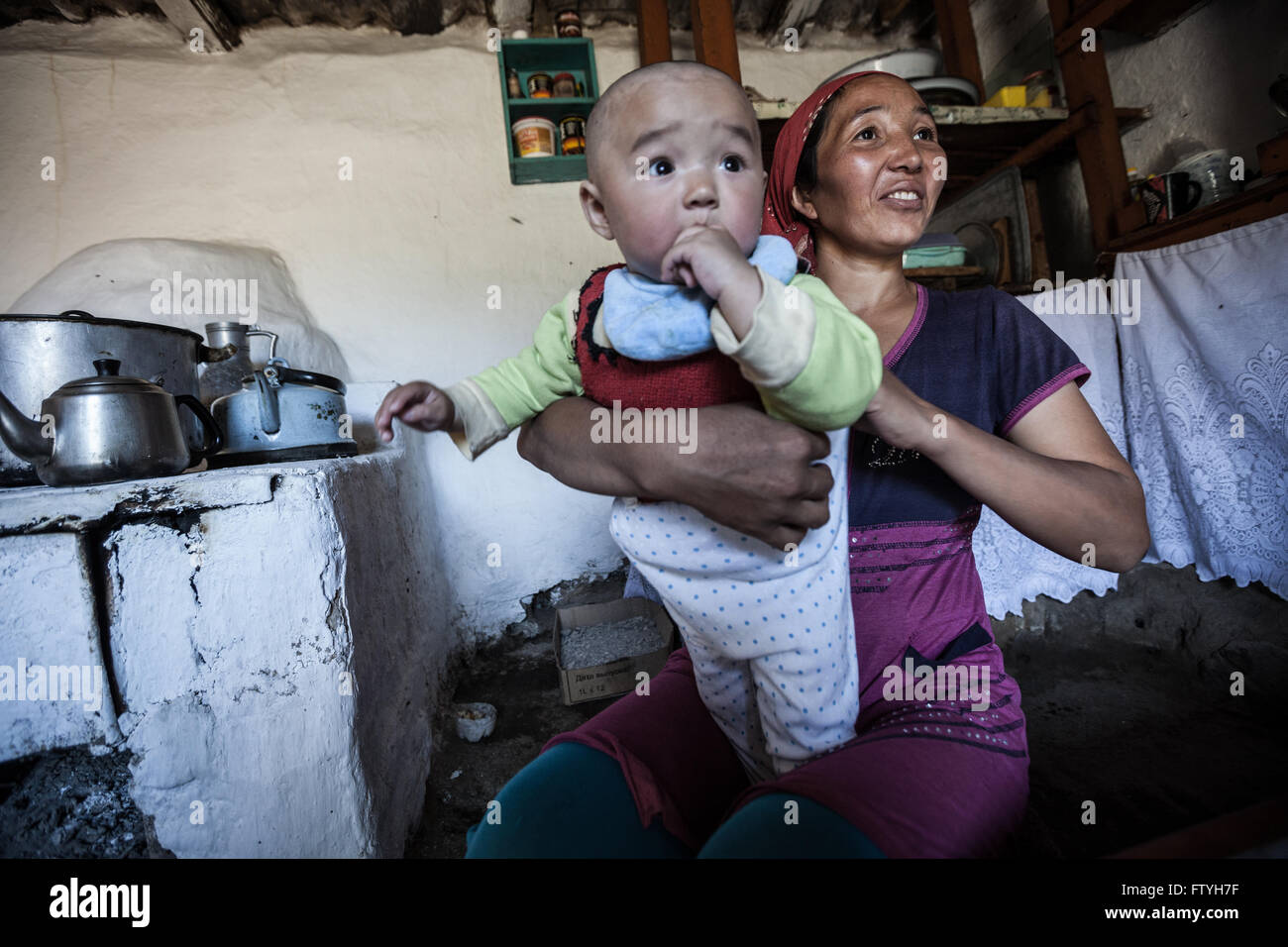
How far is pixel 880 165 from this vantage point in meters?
1.03

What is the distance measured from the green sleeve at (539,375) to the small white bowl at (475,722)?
1657 millimetres

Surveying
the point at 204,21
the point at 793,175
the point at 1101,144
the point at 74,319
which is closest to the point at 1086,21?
the point at 1101,144

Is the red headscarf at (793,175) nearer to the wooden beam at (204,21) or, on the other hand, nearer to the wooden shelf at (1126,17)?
the wooden shelf at (1126,17)

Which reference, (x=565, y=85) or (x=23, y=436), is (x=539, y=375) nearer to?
(x=23, y=436)

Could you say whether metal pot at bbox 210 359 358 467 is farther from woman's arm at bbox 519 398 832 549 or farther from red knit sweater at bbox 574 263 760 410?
woman's arm at bbox 519 398 832 549

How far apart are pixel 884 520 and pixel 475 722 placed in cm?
185

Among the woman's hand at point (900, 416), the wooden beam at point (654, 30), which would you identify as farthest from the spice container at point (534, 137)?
the woman's hand at point (900, 416)

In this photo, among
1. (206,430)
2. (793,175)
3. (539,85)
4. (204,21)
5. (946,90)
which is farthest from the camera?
(539,85)

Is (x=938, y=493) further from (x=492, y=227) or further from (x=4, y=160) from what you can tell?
(x=4, y=160)

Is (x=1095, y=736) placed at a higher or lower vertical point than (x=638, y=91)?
lower

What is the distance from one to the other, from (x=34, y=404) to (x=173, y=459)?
404 mm

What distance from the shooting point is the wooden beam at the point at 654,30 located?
2.60m

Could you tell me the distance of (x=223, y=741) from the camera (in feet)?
3.94

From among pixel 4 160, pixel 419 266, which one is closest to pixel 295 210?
pixel 419 266
